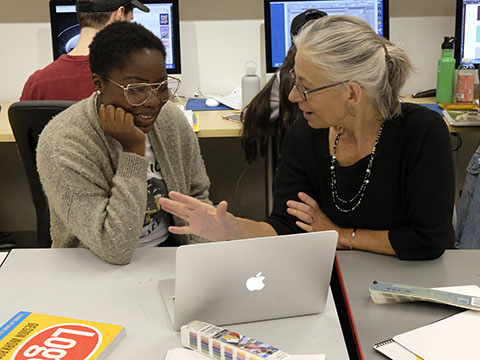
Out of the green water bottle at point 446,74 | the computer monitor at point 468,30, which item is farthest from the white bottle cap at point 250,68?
the computer monitor at point 468,30

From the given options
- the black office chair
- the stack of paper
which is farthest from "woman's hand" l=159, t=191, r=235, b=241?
the black office chair

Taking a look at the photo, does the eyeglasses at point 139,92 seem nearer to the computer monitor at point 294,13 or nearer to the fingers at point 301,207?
the fingers at point 301,207

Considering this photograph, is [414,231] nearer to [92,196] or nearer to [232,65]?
[92,196]

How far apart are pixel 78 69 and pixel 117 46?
2.81ft

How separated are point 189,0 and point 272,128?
94 centimetres

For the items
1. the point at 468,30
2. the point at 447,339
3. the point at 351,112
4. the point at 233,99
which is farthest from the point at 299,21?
the point at 447,339

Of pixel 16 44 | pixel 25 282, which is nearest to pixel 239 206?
pixel 16 44

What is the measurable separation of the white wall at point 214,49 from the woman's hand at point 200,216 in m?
1.91

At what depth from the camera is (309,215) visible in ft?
5.49

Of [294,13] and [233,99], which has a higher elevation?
[294,13]

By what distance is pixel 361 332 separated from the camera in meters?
1.22

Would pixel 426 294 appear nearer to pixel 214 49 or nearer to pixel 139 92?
pixel 139 92

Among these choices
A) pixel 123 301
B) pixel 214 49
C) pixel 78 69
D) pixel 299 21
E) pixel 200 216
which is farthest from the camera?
pixel 214 49

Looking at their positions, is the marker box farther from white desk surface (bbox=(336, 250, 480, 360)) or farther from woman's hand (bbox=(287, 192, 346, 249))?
woman's hand (bbox=(287, 192, 346, 249))
